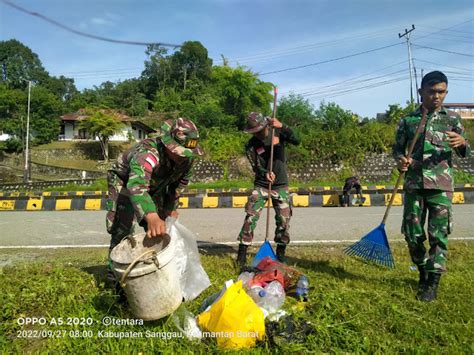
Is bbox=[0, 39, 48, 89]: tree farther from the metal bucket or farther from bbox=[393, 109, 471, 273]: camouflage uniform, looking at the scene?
bbox=[393, 109, 471, 273]: camouflage uniform

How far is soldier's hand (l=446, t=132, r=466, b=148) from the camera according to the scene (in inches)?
124

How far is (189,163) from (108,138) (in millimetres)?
42508

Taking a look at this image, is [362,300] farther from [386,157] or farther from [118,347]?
[386,157]

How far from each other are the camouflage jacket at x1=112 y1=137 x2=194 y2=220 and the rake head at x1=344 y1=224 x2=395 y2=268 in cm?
202

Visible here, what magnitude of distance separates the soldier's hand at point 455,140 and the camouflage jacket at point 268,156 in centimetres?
170

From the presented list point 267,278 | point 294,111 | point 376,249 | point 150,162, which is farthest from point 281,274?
point 294,111

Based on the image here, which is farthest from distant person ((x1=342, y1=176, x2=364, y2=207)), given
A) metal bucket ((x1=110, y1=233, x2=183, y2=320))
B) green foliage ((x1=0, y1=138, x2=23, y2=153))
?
green foliage ((x1=0, y1=138, x2=23, y2=153))

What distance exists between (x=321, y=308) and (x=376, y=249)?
1405 millimetres

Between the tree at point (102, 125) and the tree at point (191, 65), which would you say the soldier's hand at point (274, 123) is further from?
the tree at point (191, 65)

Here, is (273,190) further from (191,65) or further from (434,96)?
(191,65)

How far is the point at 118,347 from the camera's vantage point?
7.68 feet

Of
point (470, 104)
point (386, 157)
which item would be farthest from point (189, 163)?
point (470, 104)

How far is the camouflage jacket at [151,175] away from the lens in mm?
2592

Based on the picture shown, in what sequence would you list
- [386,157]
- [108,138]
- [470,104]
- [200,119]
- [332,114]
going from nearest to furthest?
[386,157], [332,114], [200,119], [108,138], [470,104]
